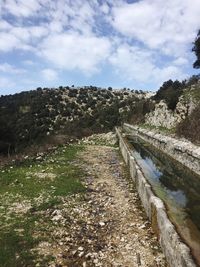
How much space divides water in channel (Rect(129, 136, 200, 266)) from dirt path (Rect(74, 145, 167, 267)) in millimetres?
769

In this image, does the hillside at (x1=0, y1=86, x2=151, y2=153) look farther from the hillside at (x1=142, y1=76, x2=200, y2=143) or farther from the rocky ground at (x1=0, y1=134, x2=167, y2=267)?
the rocky ground at (x1=0, y1=134, x2=167, y2=267)

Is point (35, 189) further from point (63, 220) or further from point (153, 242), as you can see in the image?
point (153, 242)

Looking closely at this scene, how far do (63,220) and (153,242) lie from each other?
2.84 metres

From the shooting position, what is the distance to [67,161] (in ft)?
72.5

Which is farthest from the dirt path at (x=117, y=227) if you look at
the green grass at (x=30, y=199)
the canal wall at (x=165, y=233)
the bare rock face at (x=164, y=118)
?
the bare rock face at (x=164, y=118)

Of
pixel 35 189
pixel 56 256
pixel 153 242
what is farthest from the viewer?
pixel 35 189

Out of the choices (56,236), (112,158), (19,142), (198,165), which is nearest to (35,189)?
(56,236)

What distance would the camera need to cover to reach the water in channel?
887 centimetres

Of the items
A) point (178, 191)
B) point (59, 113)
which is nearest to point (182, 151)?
point (178, 191)

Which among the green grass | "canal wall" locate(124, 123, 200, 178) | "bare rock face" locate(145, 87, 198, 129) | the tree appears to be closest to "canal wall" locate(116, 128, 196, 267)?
the green grass

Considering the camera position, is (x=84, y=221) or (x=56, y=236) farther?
(x=84, y=221)

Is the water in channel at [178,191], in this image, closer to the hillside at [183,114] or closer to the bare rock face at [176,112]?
the hillside at [183,114]

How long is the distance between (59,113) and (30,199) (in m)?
65.0

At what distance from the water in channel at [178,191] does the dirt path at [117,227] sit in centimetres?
77
